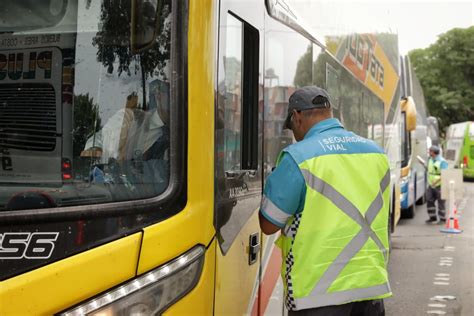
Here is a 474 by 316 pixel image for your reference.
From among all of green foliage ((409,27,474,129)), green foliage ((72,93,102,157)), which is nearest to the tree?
green foliage ((72,93,102,157))

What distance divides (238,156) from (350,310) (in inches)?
32.8

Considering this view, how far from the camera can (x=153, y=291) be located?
203 cm

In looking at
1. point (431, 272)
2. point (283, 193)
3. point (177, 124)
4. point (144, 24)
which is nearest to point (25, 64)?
point (144, 24)

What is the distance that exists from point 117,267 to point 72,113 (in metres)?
0.60

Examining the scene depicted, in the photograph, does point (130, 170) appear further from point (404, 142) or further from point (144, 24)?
point (404, 142)

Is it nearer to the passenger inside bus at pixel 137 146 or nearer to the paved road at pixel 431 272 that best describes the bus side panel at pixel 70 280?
the passenger inside bus at pixel 137 146

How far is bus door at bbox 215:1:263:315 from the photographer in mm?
2447

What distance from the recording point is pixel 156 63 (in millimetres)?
2195

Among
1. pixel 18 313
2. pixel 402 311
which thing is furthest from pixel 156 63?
pixel 402 311

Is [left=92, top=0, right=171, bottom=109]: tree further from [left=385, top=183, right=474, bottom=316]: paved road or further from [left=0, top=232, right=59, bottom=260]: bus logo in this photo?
[left=385, top=183, right=474, bottom=316]: paved road

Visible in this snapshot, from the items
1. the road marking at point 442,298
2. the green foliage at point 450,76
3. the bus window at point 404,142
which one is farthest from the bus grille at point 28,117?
the green foliage at point 450,76

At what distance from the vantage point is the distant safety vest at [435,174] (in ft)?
47.5

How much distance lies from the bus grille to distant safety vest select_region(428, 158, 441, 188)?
13.4 m

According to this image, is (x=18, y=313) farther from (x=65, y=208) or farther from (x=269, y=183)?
(x=269, y=183)
